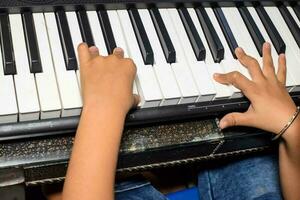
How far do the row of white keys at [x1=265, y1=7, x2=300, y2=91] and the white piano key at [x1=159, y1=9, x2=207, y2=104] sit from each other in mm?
248

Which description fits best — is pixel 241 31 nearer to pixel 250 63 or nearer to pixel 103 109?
pixel 250 63

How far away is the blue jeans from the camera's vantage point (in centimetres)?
119

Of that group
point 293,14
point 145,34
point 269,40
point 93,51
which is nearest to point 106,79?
point 93,51

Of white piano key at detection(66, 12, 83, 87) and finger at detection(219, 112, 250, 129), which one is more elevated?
white piano key at detection(66, 12, 83, 87)

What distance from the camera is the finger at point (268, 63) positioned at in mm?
1090

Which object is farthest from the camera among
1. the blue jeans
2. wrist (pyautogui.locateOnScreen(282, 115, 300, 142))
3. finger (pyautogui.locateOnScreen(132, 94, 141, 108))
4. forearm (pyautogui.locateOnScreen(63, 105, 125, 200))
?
the blue jeans

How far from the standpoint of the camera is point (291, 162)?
111 cm

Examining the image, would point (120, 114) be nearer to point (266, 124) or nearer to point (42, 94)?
point (42, 94)

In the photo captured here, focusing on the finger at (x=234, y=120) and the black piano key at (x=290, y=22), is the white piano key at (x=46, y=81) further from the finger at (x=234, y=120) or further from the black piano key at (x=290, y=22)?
the black piano key at (x=290, y=22)

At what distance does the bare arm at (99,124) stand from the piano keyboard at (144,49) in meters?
0.03

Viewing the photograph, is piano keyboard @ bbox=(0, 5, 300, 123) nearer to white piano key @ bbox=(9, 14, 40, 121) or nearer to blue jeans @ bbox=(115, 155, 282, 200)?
white piano key @ bbox=(9, 14, 40, 121)

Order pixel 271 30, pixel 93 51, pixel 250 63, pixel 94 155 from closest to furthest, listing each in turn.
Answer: pixel 94 155, pixel 93 51, pixel 250 63, pixel 271 30

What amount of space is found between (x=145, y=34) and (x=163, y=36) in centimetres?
5

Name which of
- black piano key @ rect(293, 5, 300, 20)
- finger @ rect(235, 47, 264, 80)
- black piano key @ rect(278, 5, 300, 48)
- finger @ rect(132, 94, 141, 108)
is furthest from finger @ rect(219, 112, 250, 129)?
black piano key @ rect(293, 5, 300, 20)
